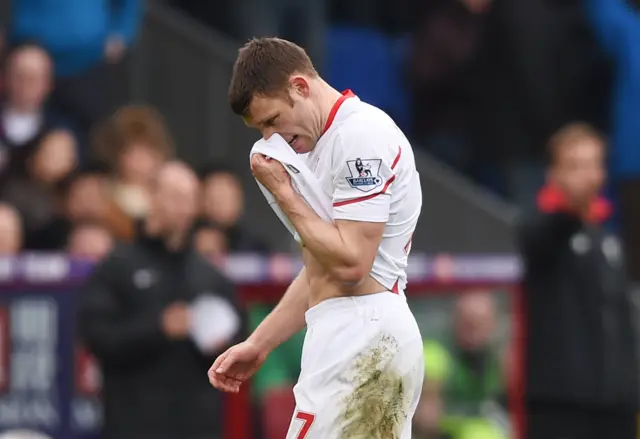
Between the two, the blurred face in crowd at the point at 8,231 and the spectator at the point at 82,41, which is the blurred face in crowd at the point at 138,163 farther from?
the spectator at the point at 82,41

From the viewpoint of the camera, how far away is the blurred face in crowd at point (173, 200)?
305 inches

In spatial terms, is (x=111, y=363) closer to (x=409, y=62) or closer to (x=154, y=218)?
(x=154, y=218)

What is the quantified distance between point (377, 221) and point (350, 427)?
66 cm

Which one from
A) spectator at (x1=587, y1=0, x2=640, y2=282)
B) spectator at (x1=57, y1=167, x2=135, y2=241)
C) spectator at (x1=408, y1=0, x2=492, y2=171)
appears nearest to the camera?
spectator at (x1=57, y1=167, x2=135, y2=241)

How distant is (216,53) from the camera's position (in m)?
11.2

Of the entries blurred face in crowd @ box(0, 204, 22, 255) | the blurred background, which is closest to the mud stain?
the blurred background

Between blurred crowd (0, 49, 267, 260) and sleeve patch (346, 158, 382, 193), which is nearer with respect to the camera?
sleeve patch (346, 158, 382, 193)

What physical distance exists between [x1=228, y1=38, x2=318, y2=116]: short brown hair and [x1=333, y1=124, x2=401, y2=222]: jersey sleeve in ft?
0.91

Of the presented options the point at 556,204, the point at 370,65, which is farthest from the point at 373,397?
the point at 370,65

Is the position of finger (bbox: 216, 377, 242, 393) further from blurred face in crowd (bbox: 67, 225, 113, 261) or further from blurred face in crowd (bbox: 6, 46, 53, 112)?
blurred face in crowd (bbox: 6, 46, 53, 112)

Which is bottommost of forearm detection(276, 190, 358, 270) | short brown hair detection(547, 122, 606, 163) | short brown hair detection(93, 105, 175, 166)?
short brown hair detection(93, 105, 175, 166)

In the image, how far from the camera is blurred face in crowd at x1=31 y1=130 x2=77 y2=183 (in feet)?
30.1

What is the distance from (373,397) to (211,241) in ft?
14.4

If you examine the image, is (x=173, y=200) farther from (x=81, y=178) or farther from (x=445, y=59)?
(x=445, y=59)
